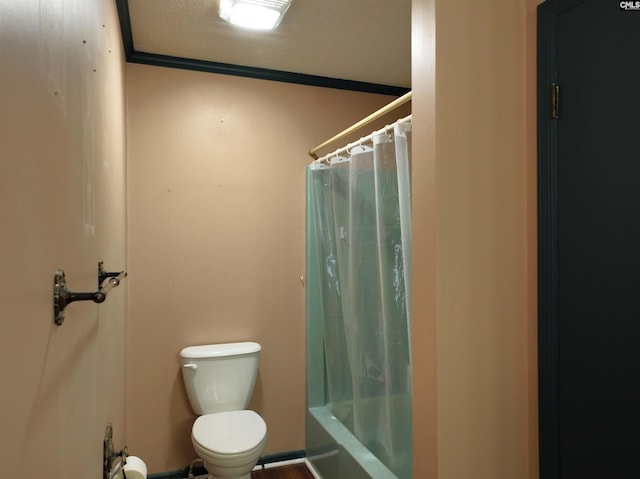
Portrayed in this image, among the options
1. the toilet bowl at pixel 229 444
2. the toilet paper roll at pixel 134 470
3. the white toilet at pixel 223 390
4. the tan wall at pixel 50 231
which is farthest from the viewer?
the white toilet at pixel 223 390

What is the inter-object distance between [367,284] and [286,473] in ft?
4.43

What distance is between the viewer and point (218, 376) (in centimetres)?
242

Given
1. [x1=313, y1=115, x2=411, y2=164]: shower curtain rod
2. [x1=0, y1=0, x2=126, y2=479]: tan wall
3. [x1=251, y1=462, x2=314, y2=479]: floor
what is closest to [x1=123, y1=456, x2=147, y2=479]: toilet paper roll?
[x1=0, y1=0, x2=126, y2=479]: tan wall

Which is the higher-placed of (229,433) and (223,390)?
(223,390)

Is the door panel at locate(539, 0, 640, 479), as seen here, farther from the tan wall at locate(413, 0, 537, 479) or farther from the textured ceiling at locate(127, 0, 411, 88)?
the textured ceiling at locate(127, 0, 411, 88)

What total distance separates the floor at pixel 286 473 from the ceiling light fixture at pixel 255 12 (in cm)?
244

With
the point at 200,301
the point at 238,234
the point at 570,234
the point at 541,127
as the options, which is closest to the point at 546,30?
the point at 541,127

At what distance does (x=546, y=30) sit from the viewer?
53.9 inches

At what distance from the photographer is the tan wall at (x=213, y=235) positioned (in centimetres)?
248

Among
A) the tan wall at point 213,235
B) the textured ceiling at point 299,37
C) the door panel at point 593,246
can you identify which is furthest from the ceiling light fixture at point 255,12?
the door panel at point 593,246

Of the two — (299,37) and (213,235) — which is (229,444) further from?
(299,37)

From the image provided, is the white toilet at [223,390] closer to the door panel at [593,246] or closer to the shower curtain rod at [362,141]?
the shower curtain rod at [362,141]

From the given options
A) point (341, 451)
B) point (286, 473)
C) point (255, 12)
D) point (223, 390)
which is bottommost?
point (286, 473)

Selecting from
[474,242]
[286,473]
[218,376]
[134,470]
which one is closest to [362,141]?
[474,242]
